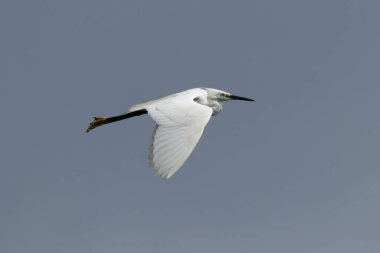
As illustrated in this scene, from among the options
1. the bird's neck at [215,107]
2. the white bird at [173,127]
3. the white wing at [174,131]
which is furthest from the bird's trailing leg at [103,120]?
the bird's neck at [215,107]

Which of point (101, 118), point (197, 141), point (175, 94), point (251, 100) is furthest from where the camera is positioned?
point (251, 100)

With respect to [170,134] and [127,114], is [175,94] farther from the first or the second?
[170,134]

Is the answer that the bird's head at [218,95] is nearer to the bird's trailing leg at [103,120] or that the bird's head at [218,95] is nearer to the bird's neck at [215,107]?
the bird's neck at [215,107]

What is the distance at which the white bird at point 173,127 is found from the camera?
14906 mm

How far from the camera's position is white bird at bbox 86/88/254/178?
14.9m

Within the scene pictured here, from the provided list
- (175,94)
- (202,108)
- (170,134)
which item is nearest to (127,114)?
(175,94)

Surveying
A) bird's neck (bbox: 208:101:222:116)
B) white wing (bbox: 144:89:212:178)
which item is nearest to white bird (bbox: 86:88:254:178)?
white wing (bbox: 144:89:212:178)

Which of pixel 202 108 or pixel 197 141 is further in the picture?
pixel 202 108

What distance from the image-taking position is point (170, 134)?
1580 cm

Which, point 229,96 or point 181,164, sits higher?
point 229,96

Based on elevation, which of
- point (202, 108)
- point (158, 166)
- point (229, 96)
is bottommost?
point (158, 166)

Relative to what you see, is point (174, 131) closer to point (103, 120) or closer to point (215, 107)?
point (215, 107)

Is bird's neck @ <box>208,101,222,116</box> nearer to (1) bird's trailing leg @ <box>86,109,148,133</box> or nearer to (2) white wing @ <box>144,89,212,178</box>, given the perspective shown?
(1) bird's trailing leg @ <box>86,109,148,133</box>

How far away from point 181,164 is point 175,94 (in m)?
5.10
